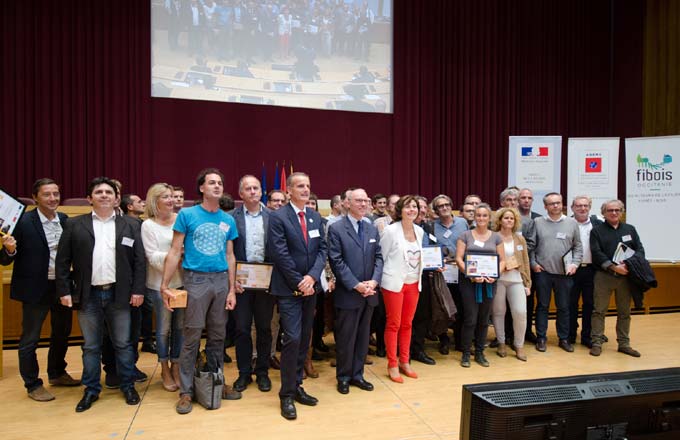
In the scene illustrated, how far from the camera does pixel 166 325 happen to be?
3.53 m

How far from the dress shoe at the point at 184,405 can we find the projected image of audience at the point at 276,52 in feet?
22.7

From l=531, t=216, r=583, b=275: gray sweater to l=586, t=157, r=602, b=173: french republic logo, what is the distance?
219 cm

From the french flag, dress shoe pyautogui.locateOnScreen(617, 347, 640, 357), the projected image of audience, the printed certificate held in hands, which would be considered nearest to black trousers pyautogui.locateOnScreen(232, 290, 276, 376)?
the printed certificate held in hands

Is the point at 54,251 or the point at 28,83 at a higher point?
the point at 28,83

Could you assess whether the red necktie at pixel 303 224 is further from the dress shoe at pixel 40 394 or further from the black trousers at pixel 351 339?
the dress shoe at pixel 40 394

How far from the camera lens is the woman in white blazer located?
3.84 m

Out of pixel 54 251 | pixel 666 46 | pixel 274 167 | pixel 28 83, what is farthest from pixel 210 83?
pixel 666 46

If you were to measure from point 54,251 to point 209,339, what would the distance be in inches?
55.8

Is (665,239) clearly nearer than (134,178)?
Yes

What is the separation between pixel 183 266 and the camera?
3250 mm

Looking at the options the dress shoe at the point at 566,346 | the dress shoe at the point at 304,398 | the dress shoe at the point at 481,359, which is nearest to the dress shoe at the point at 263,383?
the dress shoe at the point at 304,398

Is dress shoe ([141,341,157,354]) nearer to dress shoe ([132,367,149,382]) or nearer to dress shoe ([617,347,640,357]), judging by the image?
dress shoe ([132,367,149,382])

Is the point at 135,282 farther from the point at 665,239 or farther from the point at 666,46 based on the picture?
the point at 666,46

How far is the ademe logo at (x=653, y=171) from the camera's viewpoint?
609cm
